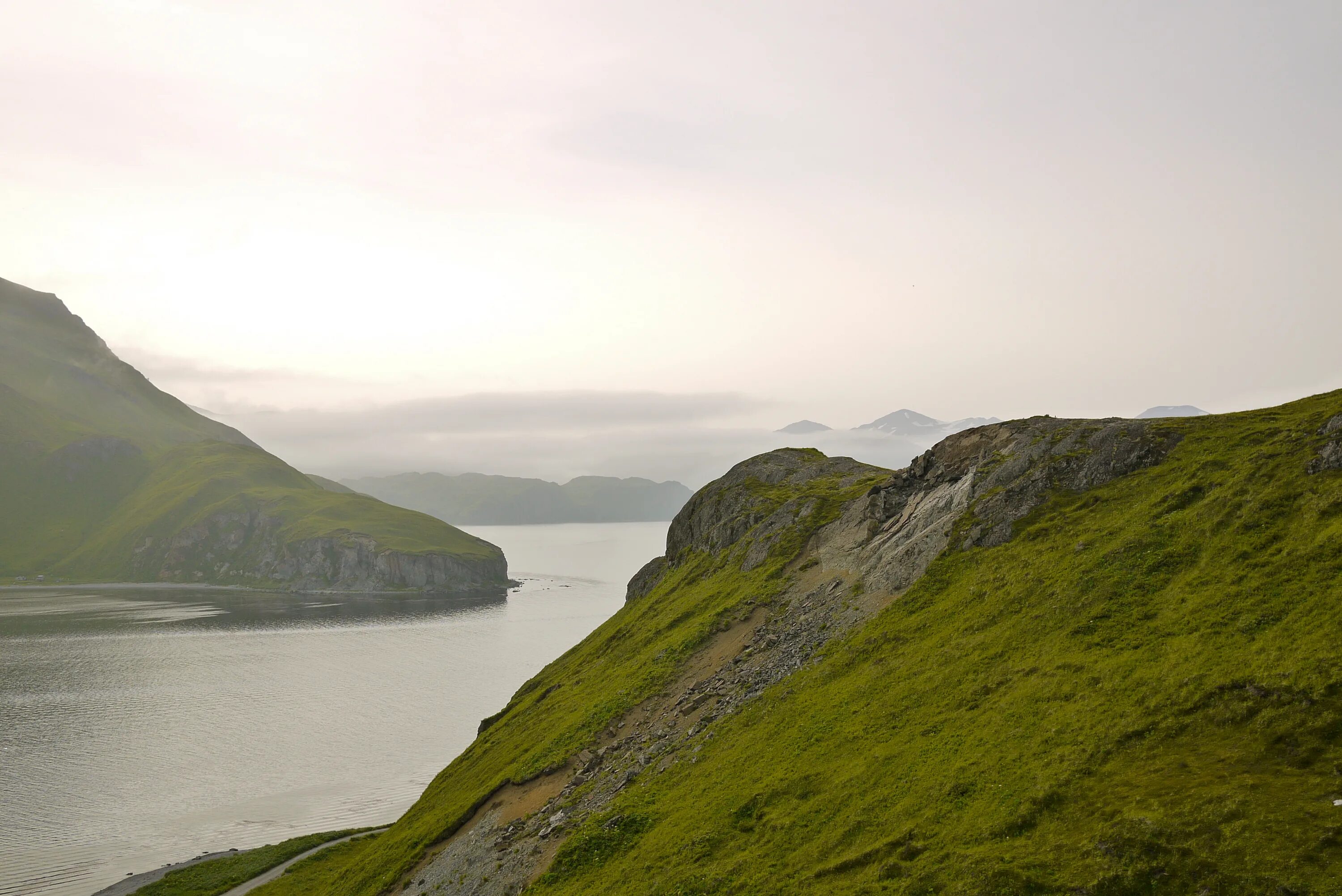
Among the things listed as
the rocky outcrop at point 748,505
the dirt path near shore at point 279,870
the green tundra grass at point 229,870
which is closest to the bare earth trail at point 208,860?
the dirt path near shore at point 279,870

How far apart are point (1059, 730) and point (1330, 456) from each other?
21.0m

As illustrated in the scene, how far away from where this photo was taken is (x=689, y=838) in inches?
1435

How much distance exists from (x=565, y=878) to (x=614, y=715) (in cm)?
1705

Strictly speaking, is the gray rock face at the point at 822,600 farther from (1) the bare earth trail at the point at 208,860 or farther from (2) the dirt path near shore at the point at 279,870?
(1) the bare earth trail at the point at 208,860

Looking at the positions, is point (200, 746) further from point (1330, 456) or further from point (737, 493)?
point (1330, 456)

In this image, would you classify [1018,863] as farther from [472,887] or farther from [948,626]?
[472,887]

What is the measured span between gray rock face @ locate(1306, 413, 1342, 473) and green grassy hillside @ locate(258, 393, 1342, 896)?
69cm

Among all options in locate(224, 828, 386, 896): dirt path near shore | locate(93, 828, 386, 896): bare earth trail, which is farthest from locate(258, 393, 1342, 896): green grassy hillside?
locate(93, 828, 386, 896): bare earth trail

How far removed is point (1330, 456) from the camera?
3628 centimetres

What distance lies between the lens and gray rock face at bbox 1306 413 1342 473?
3597cm

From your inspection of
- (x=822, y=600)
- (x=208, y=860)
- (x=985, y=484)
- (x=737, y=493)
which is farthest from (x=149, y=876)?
(x=985, y=484)

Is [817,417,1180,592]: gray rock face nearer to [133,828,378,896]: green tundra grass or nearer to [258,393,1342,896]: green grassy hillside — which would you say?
[258,393,1342,896]: green grassy hillside

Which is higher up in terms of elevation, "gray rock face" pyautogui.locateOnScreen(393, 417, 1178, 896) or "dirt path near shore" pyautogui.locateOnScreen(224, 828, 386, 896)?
"gray rock face" pyautogui.locateOnScreen(393, 417, 1178, 896)

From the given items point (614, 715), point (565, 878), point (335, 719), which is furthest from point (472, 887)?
point (335, 719)
